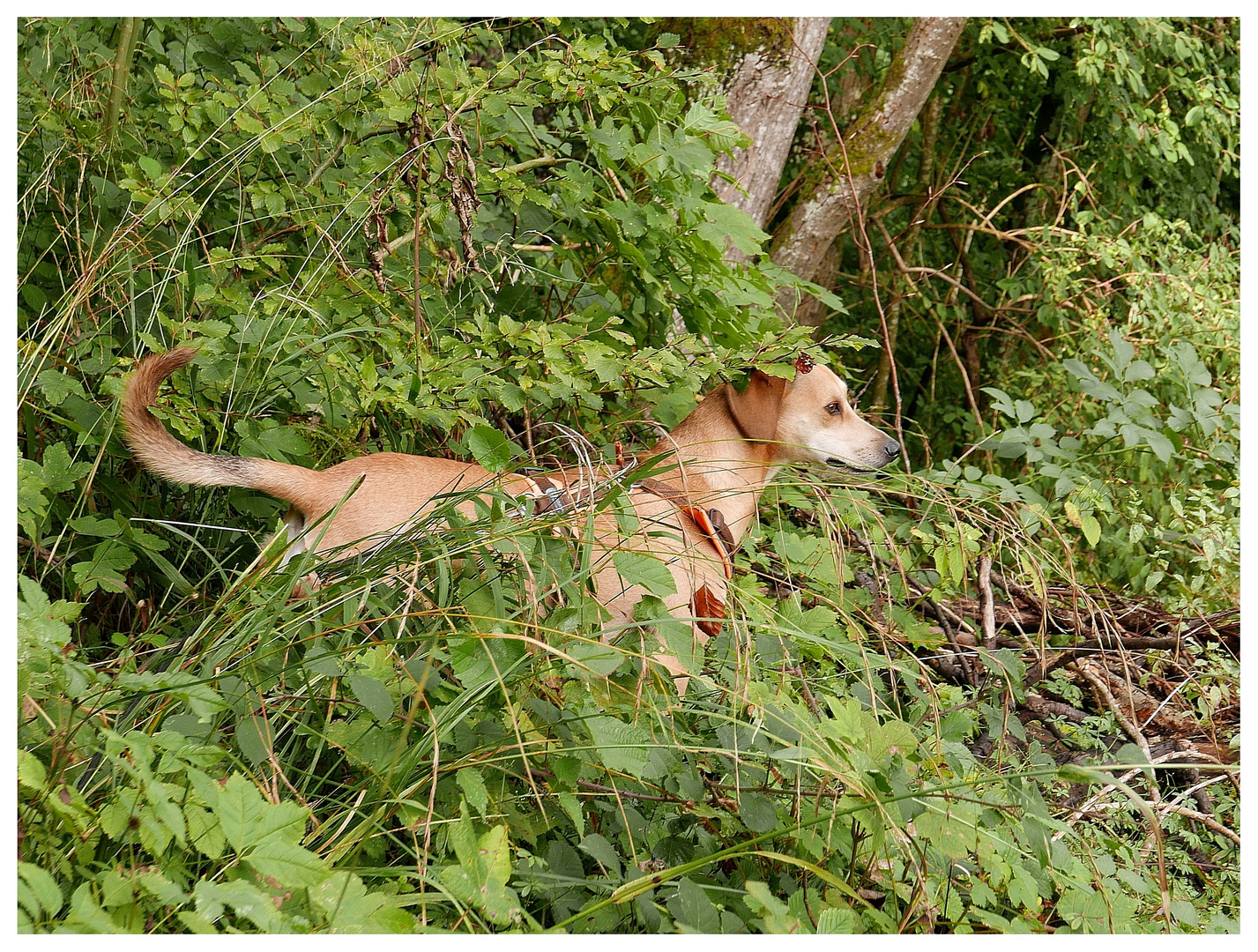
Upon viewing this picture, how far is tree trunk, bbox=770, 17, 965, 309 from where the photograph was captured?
5070 mm

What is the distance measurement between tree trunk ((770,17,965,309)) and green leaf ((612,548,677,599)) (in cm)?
337

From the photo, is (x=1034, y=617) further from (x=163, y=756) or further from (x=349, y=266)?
(x=163, y=756)

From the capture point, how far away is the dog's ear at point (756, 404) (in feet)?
11.1

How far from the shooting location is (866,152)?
5090 millimetres

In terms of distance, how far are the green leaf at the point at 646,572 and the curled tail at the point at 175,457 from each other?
111 cm

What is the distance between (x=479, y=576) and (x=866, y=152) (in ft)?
12.7

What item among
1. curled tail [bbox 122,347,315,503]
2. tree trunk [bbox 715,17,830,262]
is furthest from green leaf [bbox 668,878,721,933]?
tree trunk [bbox 715,17,830,262]

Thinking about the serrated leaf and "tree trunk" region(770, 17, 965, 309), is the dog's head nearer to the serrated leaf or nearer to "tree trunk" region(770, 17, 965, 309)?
"tree trunk" region(770, 17, 965, 309)

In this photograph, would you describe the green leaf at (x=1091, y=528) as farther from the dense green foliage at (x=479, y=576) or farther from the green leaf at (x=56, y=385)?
the green leaf at (x=56, y=385)

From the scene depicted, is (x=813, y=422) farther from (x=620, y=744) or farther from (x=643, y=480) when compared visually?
(x=620, y=744)

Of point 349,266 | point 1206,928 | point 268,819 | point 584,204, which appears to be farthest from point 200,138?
point 1206,928

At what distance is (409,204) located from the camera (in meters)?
2.93

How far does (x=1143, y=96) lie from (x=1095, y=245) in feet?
4.36

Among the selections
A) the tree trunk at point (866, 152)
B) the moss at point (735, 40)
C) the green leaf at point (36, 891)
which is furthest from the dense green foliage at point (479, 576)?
the tree trunk at point (866, 152)
